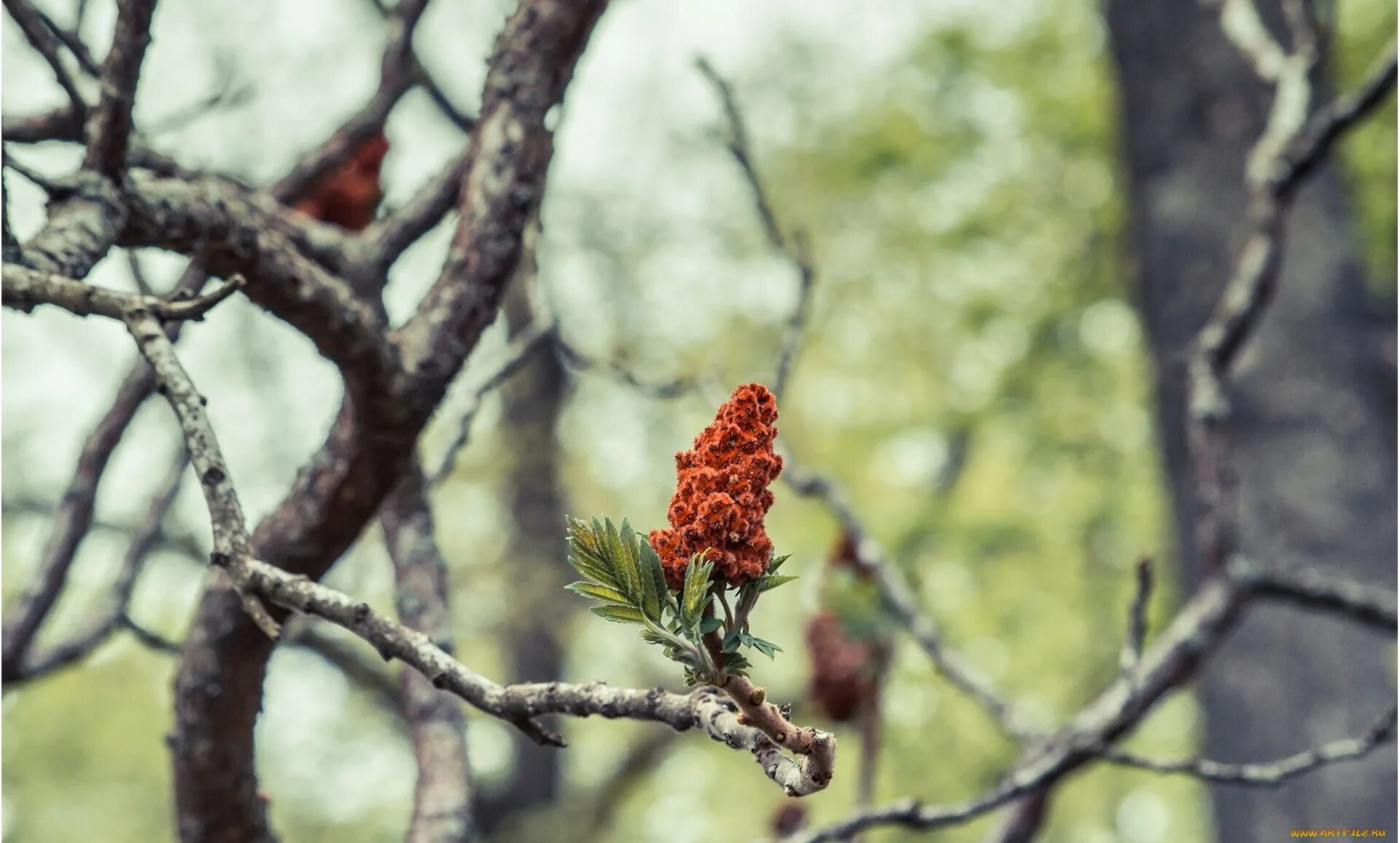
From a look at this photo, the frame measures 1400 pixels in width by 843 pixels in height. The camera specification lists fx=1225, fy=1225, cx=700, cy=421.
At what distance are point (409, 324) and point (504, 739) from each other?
9530 millimetres

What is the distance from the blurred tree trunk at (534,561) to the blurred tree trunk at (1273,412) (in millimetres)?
4720

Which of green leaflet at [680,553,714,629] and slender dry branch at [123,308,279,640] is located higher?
slender dry branch at [123,308,279,640]

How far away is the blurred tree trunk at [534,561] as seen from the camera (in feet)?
31.8

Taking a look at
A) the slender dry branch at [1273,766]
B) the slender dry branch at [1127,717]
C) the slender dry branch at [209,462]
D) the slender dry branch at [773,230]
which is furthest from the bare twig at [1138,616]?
the slender dry branch at [209,462]

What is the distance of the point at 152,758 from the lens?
1323 centimetres

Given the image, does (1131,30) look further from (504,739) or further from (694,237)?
(504,739)

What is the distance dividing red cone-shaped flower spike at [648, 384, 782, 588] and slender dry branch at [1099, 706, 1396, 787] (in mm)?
1572

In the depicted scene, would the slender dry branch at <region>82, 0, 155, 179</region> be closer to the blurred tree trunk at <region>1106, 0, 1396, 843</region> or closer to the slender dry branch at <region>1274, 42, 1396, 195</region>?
the slender dry branch at <region>1274, 42, 1396, 195</region>

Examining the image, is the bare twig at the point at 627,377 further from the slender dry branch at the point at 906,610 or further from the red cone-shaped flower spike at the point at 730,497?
the red cone-shaped flower spike at the point at 730,497

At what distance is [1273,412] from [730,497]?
16.9 feet

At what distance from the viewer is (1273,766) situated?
2.48 m

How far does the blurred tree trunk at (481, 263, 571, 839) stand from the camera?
31.8 feet

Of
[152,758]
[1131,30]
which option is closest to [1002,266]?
[1131,30]

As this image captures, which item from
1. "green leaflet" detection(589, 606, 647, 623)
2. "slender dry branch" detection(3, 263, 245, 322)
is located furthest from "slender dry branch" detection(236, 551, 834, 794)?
"slender dry branch" detection(3, 263, 245, 322)
